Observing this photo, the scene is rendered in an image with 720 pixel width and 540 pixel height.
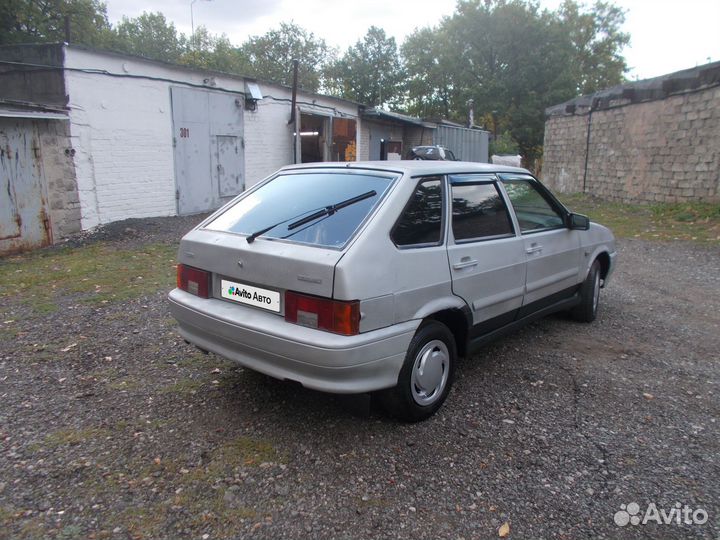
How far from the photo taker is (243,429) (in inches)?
123

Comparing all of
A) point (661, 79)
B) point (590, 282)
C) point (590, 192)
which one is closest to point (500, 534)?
point (590, 282)

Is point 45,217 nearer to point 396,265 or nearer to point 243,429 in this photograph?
point 243,429

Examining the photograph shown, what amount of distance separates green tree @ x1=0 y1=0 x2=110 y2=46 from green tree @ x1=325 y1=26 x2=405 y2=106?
87.5ft

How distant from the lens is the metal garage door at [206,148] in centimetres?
1177

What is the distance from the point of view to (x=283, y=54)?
177 ft

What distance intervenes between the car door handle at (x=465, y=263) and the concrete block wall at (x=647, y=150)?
38.5ft

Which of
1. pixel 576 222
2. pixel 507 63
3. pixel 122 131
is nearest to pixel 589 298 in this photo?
pixel 576 222

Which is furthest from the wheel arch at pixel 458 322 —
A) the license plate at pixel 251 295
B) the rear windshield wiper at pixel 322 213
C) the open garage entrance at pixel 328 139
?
the open garage entrance at pixel 328 139

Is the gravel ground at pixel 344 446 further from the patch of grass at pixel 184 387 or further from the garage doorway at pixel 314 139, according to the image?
the garage doorway at pixel 314 139

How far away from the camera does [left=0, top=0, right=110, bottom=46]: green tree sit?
68.0 feet

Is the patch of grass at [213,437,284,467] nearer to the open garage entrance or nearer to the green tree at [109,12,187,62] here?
the open garage entrance

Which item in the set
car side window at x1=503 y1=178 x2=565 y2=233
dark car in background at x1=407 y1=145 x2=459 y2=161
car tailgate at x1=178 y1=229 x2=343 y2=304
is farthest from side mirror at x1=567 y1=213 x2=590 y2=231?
dark car in background at x1=407 y1=145 x2=459 y2=161

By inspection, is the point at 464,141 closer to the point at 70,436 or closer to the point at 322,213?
the point at 322,213

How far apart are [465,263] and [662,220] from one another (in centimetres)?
1111
